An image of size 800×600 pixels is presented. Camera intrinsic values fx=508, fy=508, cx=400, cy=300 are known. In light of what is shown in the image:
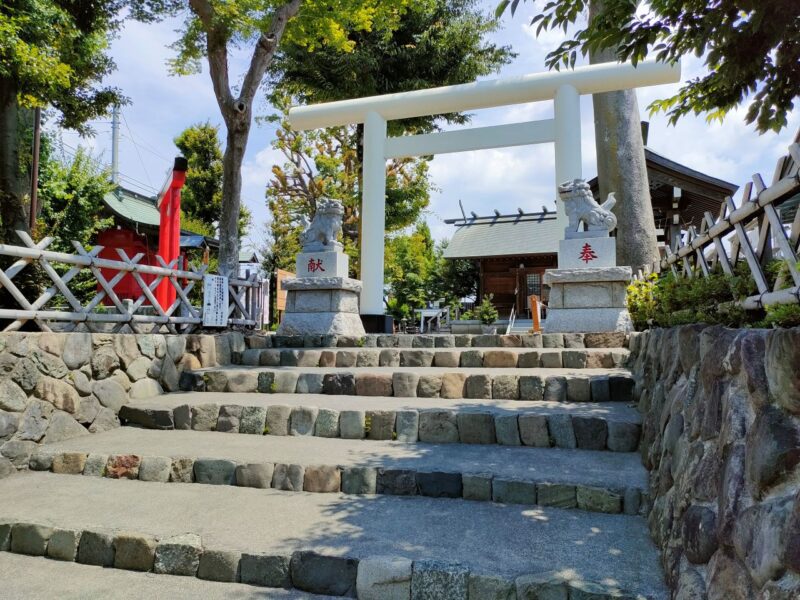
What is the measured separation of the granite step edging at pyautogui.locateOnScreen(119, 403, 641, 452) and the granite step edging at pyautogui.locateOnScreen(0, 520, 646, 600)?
1661 mm

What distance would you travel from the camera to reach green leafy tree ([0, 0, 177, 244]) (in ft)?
19.2

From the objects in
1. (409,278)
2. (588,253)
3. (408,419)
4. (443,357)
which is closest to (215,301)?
(443,357)

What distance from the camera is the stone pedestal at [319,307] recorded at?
7.91 m

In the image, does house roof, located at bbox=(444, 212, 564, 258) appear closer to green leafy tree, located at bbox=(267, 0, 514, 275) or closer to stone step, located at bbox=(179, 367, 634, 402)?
green leafy tree, located at bbox=(267, 0, 514, 275)

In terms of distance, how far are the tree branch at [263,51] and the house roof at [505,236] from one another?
13.3 metres

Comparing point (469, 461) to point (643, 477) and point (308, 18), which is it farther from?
point (308, 18)

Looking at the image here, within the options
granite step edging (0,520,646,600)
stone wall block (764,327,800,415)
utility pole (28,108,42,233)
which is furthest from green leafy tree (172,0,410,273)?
stone wall block (764,327,800,415)

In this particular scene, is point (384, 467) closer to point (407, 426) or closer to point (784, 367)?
point (407, 426)

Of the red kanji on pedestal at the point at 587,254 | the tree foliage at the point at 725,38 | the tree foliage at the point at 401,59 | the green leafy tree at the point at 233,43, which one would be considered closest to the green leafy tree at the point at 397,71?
the tree foliage at the point at 401,59

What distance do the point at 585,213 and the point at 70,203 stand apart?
43.1 feet

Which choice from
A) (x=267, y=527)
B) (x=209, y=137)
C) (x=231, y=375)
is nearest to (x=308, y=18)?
(x=231, y=375)

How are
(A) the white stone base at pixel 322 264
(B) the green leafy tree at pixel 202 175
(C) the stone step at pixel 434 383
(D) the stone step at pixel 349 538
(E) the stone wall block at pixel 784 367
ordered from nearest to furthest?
1. (E) the stone wall block at pixel 784 367
2. (D) the stone step at pixel 349 538
3. (C) the stone step at pixel 434 383
4. (A) the white stone base at pixel 322 264
5. (B) the green leafy tree at pixel 202 175

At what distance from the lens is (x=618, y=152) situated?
941 centimetres

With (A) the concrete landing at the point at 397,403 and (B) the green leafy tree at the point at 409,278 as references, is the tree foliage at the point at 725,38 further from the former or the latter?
(B) the green leafy tree at the point at 409,278
